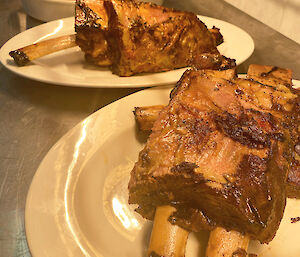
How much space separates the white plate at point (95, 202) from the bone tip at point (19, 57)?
596mm

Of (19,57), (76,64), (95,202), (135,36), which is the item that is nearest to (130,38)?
(135,36)

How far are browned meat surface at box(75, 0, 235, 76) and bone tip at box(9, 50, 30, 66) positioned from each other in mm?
259

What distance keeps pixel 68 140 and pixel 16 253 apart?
A: 1.34 ft

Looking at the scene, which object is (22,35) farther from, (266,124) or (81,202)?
(266,124)

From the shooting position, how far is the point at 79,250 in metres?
0.91

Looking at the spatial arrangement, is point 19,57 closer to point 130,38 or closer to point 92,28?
point 92,28

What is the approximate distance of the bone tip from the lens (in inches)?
63.2

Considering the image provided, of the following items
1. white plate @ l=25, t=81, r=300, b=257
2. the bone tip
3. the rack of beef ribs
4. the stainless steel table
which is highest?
the rack of beef ribs

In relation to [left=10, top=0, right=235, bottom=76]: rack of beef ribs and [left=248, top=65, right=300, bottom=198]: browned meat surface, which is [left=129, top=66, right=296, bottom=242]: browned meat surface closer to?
[left=248, top=65, right=300, bottom=198]: browned meat surface

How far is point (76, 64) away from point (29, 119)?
0.38 meters

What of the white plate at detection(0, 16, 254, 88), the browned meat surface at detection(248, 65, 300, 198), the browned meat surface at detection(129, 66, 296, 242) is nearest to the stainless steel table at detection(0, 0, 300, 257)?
the white plate at detection(0, 16, 254, 88)

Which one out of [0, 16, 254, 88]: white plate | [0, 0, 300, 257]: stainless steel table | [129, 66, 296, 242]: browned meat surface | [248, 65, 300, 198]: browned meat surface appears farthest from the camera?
[0, 16, 254, 88]: white plate

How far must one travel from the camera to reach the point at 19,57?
1608 millimetres

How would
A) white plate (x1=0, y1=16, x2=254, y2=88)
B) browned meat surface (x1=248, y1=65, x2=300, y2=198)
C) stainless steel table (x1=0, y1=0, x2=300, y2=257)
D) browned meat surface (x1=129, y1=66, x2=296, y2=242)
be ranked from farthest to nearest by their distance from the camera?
white plate (x1=0, y1=16, x2=254, y2=88)
stainless steel table (x1=0, y1=0, x2=300, y2=257)
browned meat surface (x1=248, y1=65, x2=300, y2=198)
browned meat surface (x1=129, y1=66, x2=296, y2=242)
